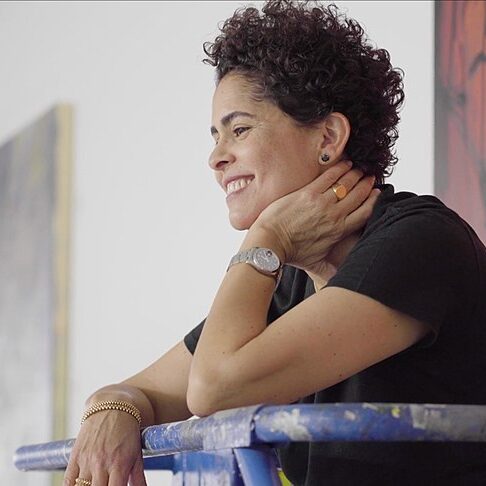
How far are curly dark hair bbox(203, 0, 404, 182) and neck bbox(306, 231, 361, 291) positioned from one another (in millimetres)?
115

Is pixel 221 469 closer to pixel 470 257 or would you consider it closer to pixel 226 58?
pixel 470 257

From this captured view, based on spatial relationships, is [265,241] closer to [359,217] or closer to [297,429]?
[359,217]

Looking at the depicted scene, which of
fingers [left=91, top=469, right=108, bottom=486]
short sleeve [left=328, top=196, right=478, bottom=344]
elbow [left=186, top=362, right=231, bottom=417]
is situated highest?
short sleeve [left=328, top=196, right=478, bottom=344]

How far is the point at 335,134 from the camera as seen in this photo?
154 centimetres

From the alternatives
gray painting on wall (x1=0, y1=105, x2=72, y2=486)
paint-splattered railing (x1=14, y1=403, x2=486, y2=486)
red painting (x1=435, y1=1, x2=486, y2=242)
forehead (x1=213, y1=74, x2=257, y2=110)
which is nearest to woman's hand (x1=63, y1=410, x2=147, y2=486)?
paint-splattered railing (x1=14, y1=403, x2=486, y2=486)

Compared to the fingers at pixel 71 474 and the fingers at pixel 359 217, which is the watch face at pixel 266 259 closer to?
the fingers at pixel 359 217

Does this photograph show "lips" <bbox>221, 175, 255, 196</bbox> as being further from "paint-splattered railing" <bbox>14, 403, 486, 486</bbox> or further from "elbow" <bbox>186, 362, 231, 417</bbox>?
"paint-splattered railing" <bbox>14, 403, 486, 486</bbox>

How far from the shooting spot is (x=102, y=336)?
3486mm

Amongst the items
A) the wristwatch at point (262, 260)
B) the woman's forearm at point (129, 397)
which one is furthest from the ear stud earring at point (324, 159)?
the woman's forearm at point (129, 397)

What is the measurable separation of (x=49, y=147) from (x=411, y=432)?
3.02 m

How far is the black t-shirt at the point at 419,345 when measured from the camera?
1.24m

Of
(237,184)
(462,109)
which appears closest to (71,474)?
(237,184)

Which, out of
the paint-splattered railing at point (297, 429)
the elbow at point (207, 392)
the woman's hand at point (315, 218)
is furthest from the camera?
the woman's hand at point (315, 218)

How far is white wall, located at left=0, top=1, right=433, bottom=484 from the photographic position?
3037mm
